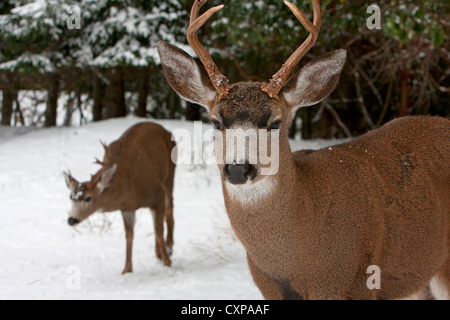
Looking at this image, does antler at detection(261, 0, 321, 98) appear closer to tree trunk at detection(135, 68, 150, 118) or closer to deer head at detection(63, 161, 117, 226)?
deer head at detection(63, 161, 117, 226)

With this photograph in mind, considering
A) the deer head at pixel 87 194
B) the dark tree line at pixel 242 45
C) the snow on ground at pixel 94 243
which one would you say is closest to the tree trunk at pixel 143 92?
the dark tree line at pixel 242 45

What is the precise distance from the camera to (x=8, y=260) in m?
6.74

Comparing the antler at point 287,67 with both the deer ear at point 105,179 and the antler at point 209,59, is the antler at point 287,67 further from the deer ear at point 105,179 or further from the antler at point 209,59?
the deer ear at point 105,179

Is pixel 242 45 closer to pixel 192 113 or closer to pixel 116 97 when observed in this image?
pixel 116 97

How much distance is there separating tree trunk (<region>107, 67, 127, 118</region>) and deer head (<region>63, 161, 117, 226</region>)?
773 cm

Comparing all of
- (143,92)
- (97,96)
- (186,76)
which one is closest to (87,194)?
(186,76)

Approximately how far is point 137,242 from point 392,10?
4.77 metres

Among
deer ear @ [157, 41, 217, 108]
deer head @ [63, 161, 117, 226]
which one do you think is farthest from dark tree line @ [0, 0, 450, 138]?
deer ear @ [157, 41, 217, 108]

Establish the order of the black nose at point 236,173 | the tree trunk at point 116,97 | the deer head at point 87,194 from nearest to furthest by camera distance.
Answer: the black nose at point 236,173 < the deer head at point 87,194 < the tree trunk at point 116,97

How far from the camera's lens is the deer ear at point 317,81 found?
128 inches

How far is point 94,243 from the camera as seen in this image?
7.77 metres

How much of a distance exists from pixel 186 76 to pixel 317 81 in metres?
0.78

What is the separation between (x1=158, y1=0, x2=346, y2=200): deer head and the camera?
9.63ft
